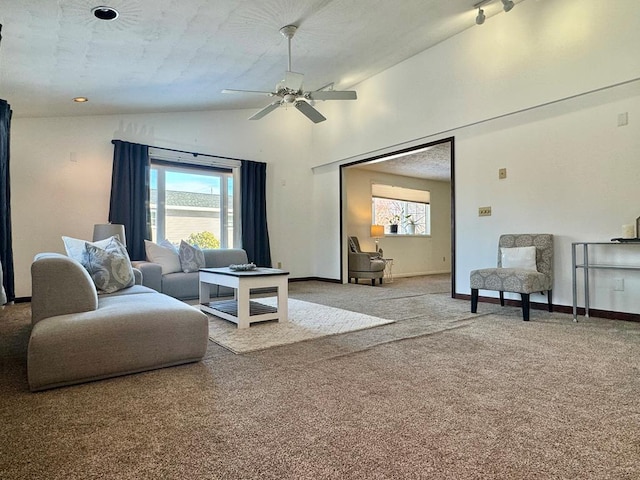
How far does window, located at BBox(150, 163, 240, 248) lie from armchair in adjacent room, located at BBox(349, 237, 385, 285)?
2290mm

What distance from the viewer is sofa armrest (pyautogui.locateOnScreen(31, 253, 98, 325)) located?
2.15m

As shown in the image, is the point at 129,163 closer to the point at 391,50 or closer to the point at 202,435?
the point at 391,50

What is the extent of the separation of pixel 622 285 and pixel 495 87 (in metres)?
2.63

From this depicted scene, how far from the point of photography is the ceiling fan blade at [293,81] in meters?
3.83

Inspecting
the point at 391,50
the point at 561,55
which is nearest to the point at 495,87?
the point at 561,55

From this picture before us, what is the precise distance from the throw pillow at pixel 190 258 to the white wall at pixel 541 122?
137 inches

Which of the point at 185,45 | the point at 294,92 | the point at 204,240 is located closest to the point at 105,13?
the point at 185,45

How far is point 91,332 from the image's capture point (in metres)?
2.03

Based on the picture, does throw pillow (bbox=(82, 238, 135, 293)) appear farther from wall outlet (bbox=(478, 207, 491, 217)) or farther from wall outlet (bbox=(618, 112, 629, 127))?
wall outlet (bbox=(618, 112, 629, 127))

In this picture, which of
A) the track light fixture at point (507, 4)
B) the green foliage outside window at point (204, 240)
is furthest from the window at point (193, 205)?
the track light fixture at point (507, 4)

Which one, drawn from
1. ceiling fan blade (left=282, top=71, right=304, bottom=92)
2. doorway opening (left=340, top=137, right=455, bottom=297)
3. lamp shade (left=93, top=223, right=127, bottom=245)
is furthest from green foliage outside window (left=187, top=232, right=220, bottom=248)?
ceiling fan blade (left=282, top=71, right=304, bottom=92)

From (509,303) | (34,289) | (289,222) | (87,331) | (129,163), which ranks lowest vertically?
(509,303)

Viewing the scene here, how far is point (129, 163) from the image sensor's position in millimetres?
5656

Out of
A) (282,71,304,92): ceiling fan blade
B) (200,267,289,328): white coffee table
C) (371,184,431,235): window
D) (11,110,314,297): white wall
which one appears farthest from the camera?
(371,184,431,235): window
